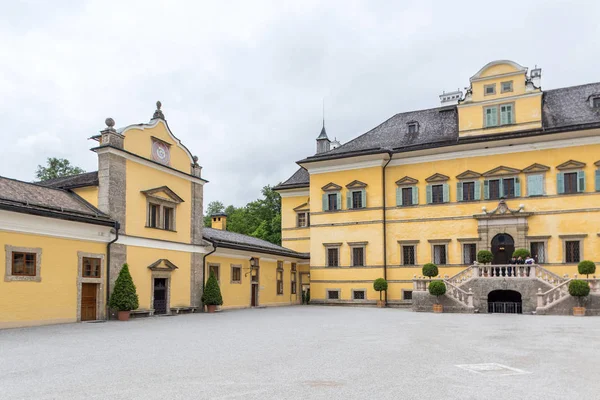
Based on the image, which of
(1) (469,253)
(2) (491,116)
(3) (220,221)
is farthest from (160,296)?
(2) (491,116)

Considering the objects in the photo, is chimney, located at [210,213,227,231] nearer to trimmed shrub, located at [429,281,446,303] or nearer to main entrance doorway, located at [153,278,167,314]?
main entrance doorway, located at [153,278,167,314]

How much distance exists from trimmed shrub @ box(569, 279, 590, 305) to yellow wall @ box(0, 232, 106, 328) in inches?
886

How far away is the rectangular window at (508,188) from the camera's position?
32.8 m

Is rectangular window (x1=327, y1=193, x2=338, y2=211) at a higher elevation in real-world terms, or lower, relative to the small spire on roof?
lower

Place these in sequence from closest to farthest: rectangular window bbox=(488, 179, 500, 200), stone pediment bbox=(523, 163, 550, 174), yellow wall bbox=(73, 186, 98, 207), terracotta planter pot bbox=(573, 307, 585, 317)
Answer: yellow wall bbox=(73, 186, 98, 207), terracotta planter pot bbox=(573, 307, 585, 317), stone pediment bbox=(523, 163, 550, 174), rectangular window bbox=(488, 179, 500, 200)

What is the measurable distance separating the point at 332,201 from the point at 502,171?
1149cm

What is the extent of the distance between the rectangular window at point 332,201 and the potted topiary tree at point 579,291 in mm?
16341

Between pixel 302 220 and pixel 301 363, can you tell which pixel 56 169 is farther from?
pixel 301 363

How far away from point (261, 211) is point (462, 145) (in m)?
40.0

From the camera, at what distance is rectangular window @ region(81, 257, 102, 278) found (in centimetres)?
2262

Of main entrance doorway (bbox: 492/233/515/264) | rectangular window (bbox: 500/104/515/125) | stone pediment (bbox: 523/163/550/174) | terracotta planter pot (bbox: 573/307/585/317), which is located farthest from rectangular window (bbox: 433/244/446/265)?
terracotta planter pot (bbox: 573/307/585/317)

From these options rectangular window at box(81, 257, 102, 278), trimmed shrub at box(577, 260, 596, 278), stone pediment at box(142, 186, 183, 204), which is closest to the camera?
rectangular window at box(81, 257, 102, 278)

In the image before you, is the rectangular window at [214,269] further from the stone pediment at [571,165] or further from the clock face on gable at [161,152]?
the stone pediment at [571,165]

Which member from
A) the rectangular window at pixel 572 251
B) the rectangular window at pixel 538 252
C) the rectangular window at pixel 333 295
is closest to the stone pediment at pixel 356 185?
the rectangular window at pixel 333 295
